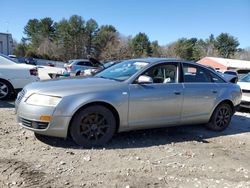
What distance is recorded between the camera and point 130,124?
5.71 m

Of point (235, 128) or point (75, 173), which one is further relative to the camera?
point (235, 128)

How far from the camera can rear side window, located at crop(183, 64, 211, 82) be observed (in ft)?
21.6

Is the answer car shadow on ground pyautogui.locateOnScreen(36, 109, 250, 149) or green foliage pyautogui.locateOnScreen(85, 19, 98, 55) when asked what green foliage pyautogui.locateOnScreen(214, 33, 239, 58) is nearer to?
green foliage pyautogui.locateOnScreen(85, 19, 98, 55)

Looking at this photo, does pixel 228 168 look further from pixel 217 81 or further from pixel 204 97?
pixel 217 81

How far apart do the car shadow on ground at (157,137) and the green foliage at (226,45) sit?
93.4 metres

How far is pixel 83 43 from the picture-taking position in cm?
7750

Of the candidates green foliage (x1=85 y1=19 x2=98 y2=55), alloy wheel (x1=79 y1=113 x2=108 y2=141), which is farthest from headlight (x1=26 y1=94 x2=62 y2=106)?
green foliage (x1=85 y1=19 x2=98 y2=55)

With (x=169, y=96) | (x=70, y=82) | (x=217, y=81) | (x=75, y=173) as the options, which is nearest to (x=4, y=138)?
(x=70, y=82)

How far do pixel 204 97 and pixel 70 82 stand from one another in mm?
2766

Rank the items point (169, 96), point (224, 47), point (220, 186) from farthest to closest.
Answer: point (224, 47) → point (169, 96) → point (220, 186)

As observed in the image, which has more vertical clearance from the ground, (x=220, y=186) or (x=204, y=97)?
(x=204, y=97)

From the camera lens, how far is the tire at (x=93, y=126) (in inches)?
205

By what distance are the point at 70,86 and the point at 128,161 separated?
1521 millimetres

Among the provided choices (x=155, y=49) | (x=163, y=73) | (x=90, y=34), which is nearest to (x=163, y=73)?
(x=163, y=73)
